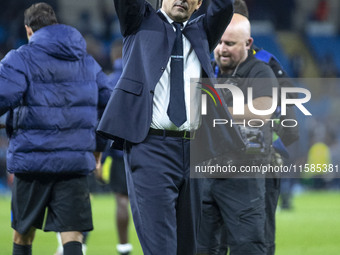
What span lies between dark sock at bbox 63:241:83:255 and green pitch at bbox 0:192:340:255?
2.98 m

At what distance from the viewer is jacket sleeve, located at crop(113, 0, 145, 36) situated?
3773mm

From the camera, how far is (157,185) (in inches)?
148

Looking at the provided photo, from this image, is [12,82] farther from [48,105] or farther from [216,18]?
[216,18]

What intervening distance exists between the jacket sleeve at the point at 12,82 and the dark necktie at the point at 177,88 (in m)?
1.44

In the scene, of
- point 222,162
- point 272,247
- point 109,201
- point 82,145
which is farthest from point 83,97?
point 109,201

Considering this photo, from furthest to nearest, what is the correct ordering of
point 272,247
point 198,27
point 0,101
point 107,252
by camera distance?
point 107,252, point 272,247, point 0,101, point 198,27

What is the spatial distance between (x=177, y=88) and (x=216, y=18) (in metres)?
0.52

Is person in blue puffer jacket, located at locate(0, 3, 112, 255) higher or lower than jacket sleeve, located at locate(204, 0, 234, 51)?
lower

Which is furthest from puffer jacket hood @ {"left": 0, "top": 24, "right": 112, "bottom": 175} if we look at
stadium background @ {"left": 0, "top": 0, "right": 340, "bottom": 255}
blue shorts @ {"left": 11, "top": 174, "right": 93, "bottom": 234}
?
stadium background @ {"left": 0, "top": 0, "right": 340, "bottom": 255}

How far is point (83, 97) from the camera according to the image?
5.16 meters

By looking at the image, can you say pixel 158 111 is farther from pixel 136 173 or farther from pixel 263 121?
pixel 263 121

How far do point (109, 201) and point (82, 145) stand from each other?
1302 cm

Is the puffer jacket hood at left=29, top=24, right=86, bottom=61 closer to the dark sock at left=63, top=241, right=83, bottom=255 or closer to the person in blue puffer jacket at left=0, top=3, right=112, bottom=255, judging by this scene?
the person in blue puffer jacket at left=0, top=3, right=112, bottom=255

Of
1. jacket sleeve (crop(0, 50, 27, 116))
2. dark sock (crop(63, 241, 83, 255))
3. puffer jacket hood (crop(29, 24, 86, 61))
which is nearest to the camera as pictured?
jacket sleeve (crop(0, 50, 27, 116))
